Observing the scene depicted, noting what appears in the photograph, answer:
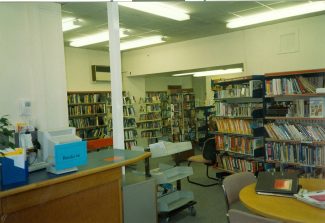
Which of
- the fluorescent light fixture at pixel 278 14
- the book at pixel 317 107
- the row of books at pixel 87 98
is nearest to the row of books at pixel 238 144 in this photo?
the book at pixel 317 107

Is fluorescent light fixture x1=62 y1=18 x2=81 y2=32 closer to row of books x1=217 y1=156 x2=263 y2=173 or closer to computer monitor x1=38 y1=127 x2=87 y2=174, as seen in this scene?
computer monitor x1=38 y1=127 x2=87 y2=174

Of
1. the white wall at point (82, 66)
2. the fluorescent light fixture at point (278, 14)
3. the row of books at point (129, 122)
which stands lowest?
the row of books at point (129, 122)

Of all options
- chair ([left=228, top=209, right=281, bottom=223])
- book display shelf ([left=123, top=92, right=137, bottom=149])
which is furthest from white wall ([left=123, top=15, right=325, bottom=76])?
chair ([left=228, top=209, right=281, bottom=223])

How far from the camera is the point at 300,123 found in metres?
4.36

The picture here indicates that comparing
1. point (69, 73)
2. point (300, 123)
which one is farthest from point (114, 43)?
point (69, 73)

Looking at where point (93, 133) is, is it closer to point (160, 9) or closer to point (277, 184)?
point (160, 9)

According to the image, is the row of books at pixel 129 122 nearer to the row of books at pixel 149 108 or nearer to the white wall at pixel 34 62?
the row of books at pixel 149 108

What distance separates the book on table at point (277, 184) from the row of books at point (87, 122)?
555 centimetres

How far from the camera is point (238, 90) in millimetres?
5070

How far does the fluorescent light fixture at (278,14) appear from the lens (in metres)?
4.54

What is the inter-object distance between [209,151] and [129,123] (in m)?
3.11

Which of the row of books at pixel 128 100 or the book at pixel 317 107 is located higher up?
the row of books at pixel 128 100

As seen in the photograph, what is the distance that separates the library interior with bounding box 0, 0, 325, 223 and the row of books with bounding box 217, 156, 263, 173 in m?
0.02

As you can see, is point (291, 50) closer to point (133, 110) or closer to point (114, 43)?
point (114, 43)
